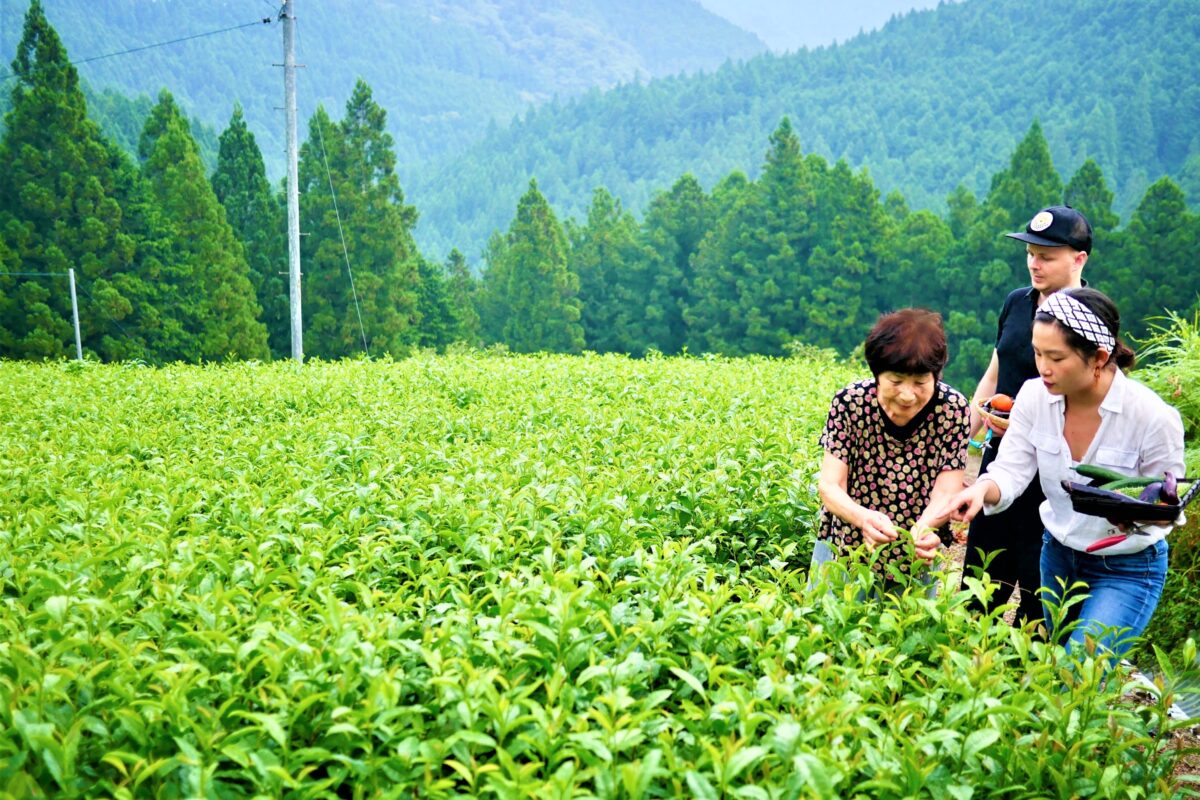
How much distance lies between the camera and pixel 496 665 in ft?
7.70

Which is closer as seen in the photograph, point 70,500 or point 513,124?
point 70,500

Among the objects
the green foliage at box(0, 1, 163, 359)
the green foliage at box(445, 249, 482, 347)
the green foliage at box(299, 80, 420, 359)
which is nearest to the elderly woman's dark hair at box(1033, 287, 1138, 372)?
the green foliage at box(0, 1, 163, 359)

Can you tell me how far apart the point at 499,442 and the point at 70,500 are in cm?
241

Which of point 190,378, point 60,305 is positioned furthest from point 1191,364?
point 60,305

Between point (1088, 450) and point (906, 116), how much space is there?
104m

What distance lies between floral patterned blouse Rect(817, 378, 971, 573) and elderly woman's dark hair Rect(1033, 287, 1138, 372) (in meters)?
0.44

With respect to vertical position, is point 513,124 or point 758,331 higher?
point 513,124

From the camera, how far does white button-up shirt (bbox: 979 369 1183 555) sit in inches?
116

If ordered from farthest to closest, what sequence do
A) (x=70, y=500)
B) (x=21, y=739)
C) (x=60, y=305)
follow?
1. (x=60, y=305)
2. (x=70, y=500)
3. (x=21, y=739)

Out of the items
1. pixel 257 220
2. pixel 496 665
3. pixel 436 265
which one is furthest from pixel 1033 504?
pixel 436 265

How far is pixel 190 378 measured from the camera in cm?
1023

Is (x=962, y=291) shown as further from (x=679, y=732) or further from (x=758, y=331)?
(x=679, y=732)

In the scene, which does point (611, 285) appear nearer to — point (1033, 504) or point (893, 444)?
point (1033, 504)

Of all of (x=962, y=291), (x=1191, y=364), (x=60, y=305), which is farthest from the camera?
(x=962, y=291)
